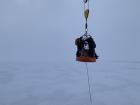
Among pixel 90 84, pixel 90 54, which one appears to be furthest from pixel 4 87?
pixel 90 54

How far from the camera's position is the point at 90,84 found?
41.2ft

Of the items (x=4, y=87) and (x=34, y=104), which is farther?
(x=4, y=87)

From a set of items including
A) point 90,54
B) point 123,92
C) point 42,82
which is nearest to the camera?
point 90,54

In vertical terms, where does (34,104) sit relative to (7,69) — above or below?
below

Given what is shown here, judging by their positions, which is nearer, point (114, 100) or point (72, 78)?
point (114, 100)

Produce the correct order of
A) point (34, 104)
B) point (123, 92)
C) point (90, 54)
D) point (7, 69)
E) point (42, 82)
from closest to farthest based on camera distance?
point (90, 54) < point (34, 104) < point (123, 92) < point (42, 82) < point (7, 69)

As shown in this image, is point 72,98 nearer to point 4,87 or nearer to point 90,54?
point 4,87

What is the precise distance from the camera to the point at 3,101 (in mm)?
11031

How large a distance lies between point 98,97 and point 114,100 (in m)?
0.67

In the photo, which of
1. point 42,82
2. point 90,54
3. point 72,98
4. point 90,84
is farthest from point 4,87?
point 90,54

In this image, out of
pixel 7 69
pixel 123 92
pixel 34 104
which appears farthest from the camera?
pixel 7 69

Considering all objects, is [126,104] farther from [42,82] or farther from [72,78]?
[42,82]

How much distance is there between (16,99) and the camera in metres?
11.0

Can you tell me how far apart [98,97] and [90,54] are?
281 inches
